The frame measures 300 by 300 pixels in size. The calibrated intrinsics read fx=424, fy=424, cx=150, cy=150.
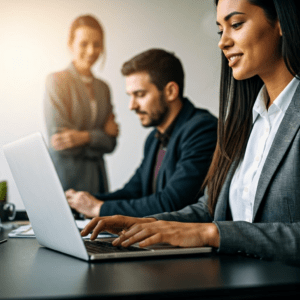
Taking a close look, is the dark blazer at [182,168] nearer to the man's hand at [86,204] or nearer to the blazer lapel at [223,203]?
the man's hand at [86,204]

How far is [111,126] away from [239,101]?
5.82 feet

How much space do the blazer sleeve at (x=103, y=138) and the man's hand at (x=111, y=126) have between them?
27 mm

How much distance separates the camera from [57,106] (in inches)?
120

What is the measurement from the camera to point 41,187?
0.88 metres

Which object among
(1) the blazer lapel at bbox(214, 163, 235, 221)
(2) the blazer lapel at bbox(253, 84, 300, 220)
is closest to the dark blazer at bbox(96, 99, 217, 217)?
(1) the blazer lapel at bbox(214, 163, 235, 221)

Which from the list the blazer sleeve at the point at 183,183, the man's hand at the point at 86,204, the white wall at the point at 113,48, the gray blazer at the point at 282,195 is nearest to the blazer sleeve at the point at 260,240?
the gray blazer at the point at 282,195

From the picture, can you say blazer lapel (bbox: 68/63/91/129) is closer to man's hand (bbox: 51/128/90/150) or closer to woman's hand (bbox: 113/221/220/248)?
man's hand (bbox: 51/128/90/150)

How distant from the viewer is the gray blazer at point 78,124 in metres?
3.05

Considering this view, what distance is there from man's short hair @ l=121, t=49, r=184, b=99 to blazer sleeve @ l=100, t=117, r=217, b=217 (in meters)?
0.55

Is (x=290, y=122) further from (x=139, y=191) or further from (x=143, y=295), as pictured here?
A: (x=139, y=191)

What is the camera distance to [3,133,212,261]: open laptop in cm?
79

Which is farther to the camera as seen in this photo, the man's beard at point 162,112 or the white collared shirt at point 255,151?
the man's beard at point 162,112

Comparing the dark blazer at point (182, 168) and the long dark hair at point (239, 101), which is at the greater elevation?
the long dark hair at point (239, 101)

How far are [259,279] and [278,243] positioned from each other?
1.09 feet
